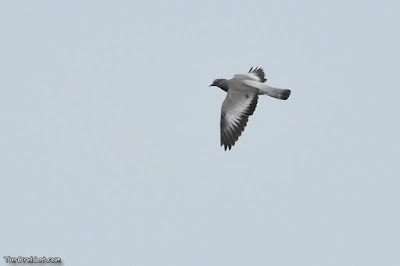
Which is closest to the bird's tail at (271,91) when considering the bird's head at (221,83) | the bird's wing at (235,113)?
the bird's wing at (235,113)

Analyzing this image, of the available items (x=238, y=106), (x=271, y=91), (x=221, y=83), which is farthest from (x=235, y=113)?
(x=221, y=83)

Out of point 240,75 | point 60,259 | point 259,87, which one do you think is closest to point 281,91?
point 259,87

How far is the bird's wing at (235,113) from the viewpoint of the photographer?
28.0 meters

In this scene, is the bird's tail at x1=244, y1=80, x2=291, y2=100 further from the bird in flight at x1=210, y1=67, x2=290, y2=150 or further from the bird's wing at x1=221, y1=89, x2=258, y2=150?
the bird's wing at x1=221, y1=89, x2=258, y2=150

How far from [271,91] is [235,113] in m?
1.43

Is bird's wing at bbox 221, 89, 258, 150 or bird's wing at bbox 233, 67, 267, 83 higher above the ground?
bird's wing at bbox 233, 67, 267, 83

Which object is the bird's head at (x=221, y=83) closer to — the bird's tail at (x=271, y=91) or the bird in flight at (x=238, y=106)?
the bird in flight at (x=238, y=106)

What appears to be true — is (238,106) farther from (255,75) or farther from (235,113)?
(255,75)

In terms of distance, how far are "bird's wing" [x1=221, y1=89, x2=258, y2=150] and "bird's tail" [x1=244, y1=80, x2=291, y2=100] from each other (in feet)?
0.80

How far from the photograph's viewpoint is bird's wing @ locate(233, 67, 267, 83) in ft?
97.5

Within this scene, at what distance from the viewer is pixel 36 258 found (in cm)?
2438

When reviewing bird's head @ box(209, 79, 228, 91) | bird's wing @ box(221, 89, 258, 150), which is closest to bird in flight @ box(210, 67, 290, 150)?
bird's wing @ box(221, 89, 258, 150)

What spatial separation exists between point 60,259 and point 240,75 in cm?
989

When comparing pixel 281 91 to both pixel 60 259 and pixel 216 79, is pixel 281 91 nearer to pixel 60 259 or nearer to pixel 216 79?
pixel 216 79
